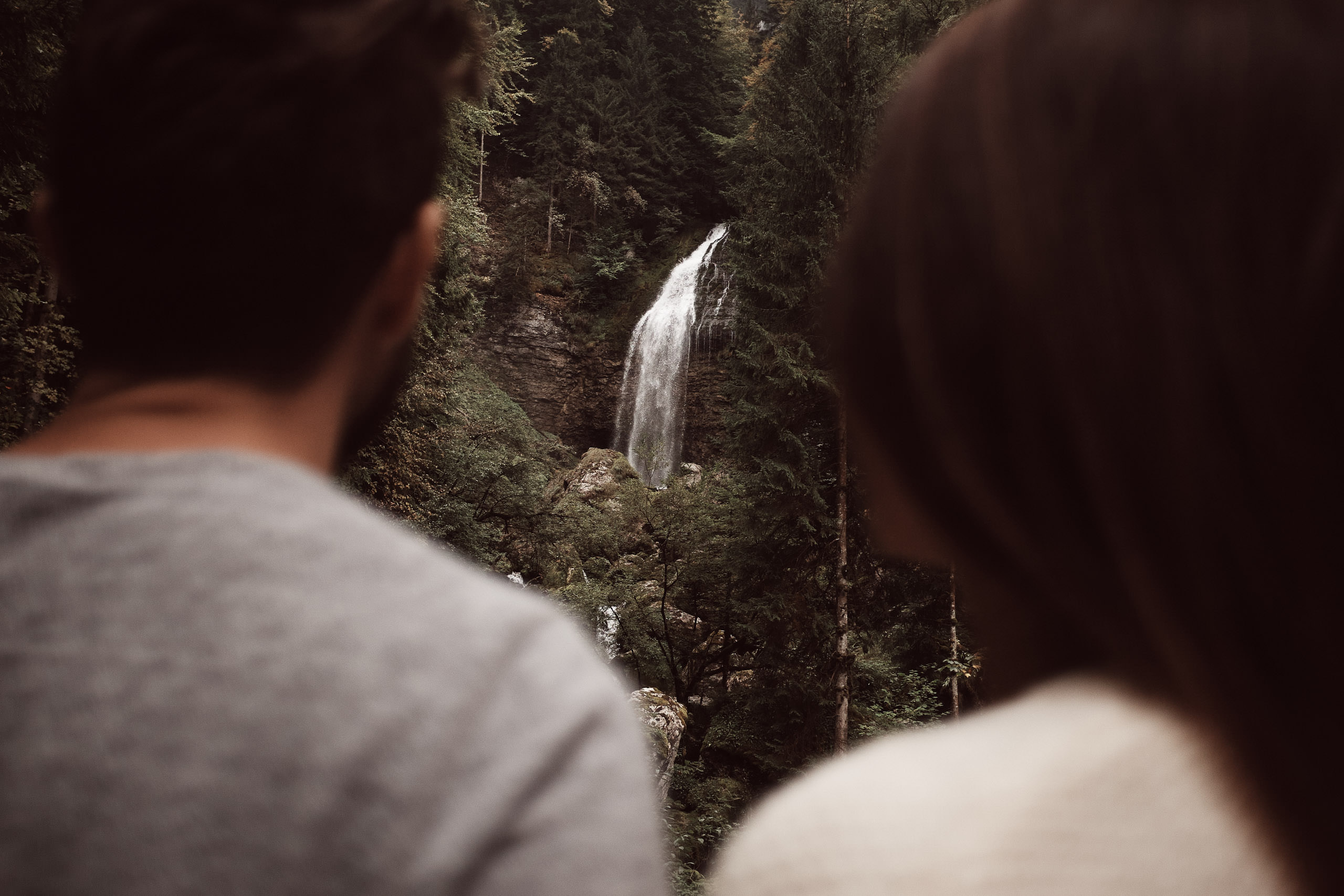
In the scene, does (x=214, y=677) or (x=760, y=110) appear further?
(x=760, y=110)

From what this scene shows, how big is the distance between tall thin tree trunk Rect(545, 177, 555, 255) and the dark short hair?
29.9 meters

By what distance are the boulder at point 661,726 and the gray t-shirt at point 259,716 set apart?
8502 millimetres

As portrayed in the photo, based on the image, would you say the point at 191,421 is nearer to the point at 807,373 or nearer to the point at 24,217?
the point at 24,217

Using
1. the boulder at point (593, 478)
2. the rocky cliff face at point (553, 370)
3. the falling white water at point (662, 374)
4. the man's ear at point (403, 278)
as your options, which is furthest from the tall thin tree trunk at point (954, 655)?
the rocky cliff face at point (553, 370)

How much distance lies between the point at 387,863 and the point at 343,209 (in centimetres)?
55

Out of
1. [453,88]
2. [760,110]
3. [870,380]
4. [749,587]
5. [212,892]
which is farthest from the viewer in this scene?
[760,110]

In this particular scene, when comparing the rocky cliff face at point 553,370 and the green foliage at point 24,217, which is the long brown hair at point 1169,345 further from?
the rocky cliff face at point 553,370

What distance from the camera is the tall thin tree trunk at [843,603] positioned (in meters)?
10.5

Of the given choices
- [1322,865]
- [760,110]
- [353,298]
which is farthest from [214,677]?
[760,110]

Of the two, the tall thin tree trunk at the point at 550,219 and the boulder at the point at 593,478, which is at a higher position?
the tall thin tree trunk at the point at 550,219

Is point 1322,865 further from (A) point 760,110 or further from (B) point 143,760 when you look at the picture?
(A) point 760,110

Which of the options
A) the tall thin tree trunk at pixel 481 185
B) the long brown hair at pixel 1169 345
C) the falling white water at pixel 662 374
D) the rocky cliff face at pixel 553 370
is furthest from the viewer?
the tall thin tree trunk at pixel 481 185

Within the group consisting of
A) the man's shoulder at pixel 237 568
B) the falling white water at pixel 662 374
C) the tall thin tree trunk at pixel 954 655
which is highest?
the falling white water at pixel 662 374

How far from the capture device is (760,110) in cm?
1505
